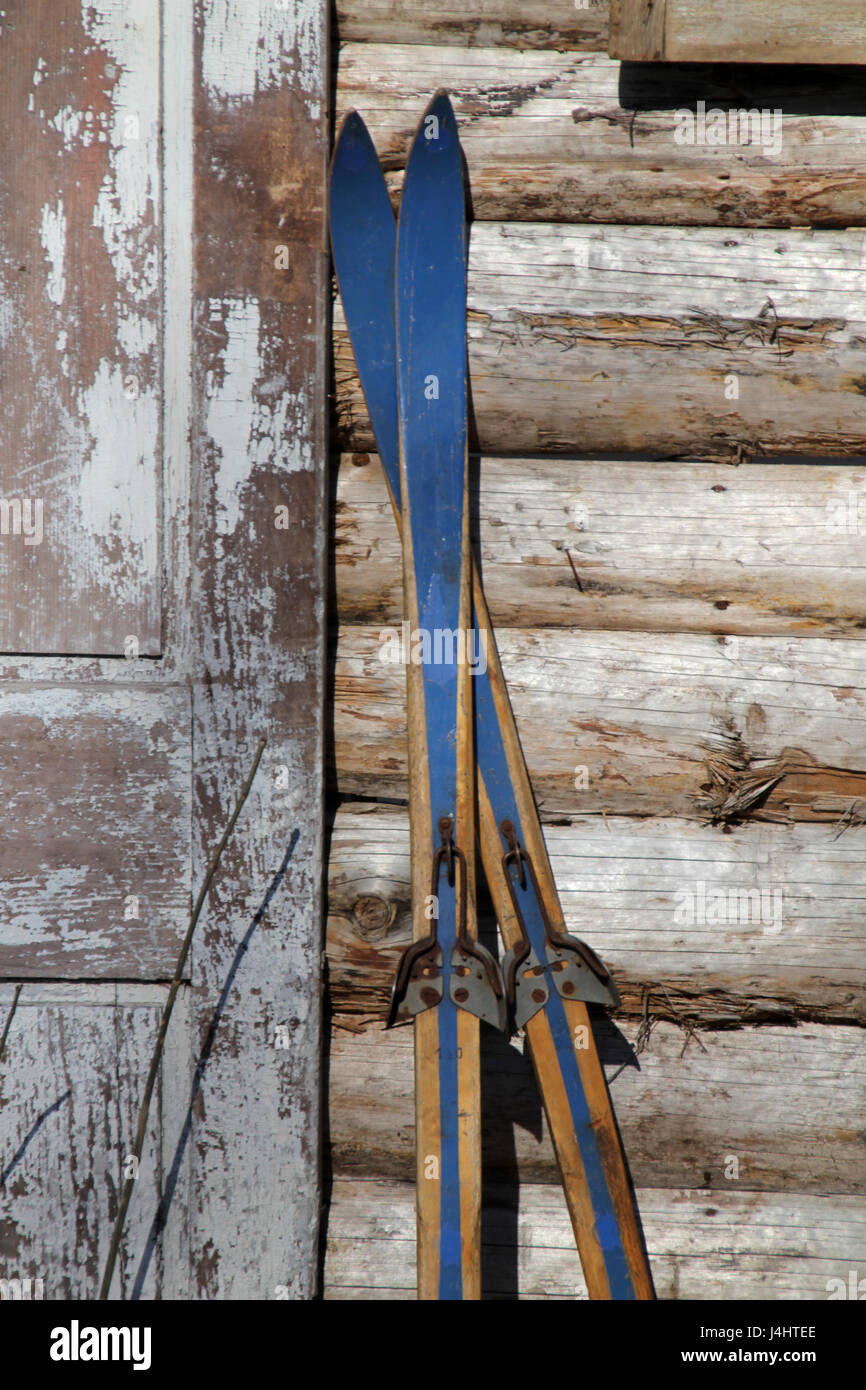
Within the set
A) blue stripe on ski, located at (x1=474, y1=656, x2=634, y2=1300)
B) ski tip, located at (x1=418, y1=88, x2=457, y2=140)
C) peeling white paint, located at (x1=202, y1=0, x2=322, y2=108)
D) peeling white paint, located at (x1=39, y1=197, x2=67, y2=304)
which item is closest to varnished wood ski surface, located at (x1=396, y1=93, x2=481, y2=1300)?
ski tip, located at (x1=418, y1=88, x2=457, y2=140)

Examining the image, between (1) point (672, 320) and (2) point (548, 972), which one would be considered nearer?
(2) point (548, 972)

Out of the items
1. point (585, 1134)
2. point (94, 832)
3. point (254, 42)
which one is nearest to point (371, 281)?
point (254, 42)

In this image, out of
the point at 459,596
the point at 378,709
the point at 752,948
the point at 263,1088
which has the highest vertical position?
the point at 459,596

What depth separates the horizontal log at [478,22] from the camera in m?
1.47

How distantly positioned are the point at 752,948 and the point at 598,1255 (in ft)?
1.83

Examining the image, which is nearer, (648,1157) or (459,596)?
(459,596)

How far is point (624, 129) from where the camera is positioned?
1.48 m

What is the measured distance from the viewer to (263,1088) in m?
1.45

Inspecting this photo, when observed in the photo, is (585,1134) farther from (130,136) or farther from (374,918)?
(130,136)

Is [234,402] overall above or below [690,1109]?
above

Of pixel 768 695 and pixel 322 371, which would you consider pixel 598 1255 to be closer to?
pixel 768 695

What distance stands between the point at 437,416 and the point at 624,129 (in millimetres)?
620

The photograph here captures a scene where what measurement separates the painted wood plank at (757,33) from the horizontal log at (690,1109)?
5.34ft

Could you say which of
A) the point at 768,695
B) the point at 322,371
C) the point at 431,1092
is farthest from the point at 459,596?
the point at 431,1092
